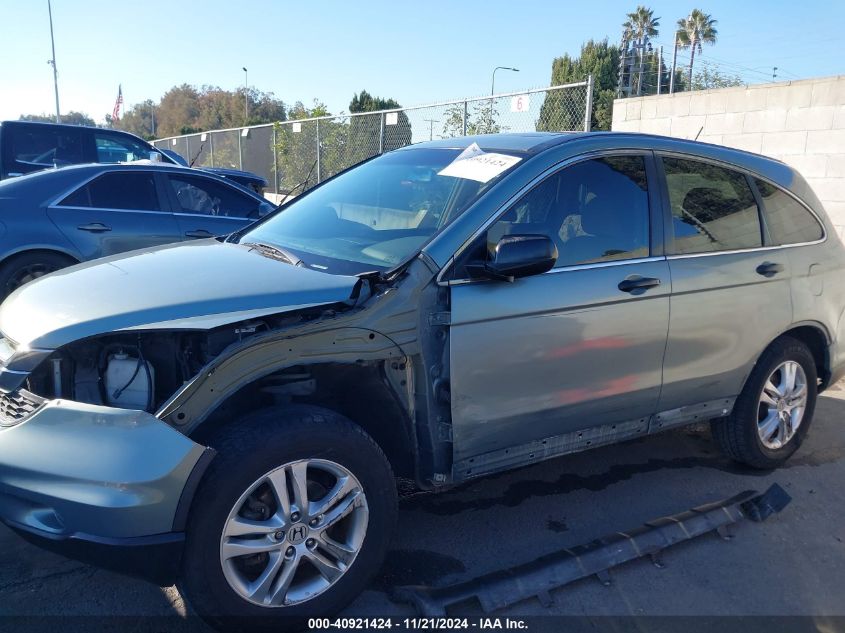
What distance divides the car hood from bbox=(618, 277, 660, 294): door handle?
135cm

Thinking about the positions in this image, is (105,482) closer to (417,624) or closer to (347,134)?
(417,624)

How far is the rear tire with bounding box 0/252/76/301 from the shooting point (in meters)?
6.12

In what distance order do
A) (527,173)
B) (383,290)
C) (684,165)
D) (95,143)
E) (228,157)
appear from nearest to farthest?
1. (383,290)
2. (527,173)
3. (684,165)
4. (95,143)
5. (228,157)

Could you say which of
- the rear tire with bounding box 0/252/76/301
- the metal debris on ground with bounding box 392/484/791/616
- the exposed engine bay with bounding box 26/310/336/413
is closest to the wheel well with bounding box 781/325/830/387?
the metal debris on ground with bounding box 392/484/791/616

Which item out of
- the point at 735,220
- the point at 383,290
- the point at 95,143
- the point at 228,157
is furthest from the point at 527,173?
the point at 228,157

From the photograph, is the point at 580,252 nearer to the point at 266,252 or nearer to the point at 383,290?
the point at 383,290

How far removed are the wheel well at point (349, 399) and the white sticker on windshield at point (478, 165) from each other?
1054mm

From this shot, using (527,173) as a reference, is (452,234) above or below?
below

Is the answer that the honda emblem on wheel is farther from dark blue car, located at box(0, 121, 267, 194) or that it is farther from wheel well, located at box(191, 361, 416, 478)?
dark blue car, located at box(0, 121, 267, 194)

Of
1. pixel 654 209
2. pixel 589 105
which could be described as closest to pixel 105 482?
pixel 654 209

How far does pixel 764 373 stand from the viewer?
4082mm

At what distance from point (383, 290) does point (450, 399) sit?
0.53 meters

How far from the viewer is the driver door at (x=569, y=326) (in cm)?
296

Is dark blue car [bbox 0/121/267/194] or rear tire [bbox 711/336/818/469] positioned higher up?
dark blue car [bbox 0/121/267/194]
